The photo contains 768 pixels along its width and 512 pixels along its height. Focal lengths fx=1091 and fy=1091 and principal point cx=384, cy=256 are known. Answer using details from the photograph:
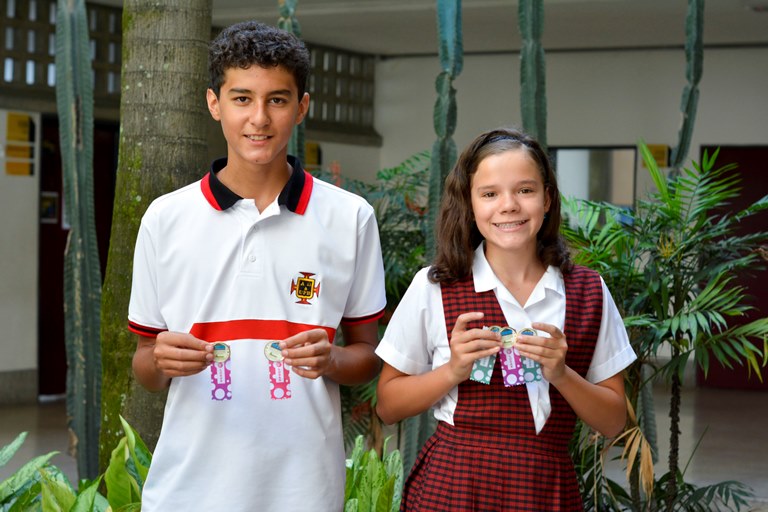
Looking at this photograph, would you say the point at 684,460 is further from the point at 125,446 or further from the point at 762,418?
the point at 125,446

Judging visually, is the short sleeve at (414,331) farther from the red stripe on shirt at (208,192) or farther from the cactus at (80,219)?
the cactus at (80,219)

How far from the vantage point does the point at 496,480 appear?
6.28 feet

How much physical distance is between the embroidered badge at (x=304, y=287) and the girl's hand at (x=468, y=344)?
26 cm

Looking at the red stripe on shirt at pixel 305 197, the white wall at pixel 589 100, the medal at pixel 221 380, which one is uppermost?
the white wall at pixel 589 100

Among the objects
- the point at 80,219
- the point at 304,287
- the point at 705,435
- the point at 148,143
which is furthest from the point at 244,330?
the point at 705,435

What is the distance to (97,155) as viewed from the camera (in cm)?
880

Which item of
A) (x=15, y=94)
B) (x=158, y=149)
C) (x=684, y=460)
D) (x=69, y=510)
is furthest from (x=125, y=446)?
(x=15, y=94)

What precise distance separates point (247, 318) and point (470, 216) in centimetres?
48

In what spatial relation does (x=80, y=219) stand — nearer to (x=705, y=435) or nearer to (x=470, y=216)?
(x=470, y=216)

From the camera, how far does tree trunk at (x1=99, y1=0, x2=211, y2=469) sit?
3.35 m

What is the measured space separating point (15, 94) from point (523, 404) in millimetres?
6766

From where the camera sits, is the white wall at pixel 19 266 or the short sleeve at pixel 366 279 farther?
the white wall at pixel 19 266

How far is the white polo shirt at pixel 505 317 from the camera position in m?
1.98

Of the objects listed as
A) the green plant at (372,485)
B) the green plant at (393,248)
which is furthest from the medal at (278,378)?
the green plant at (393,248)
